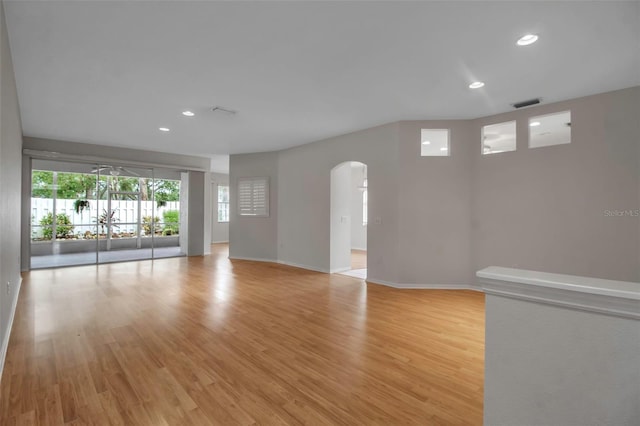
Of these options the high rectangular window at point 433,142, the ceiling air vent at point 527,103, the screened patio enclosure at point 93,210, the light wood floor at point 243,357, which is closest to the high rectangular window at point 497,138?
the ceiling air vent at point 527,103

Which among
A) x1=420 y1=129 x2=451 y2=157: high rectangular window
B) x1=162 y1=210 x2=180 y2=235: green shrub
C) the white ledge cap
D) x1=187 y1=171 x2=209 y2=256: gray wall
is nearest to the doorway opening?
x1=420 y1=129 x2=451 y2=157: high rectangular window

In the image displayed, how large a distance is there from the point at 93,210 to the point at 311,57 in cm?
719

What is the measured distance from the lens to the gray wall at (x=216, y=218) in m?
11.4

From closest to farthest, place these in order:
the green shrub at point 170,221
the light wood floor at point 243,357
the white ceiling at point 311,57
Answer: the light wood floor at point 243,357 < the white ceiling at point 311,57 < the green shrub at point 170,221

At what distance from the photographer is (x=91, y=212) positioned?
7332mm

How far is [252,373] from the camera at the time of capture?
2.32 metres

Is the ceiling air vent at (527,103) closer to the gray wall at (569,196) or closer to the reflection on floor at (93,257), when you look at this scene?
the gray wall at (569,196)

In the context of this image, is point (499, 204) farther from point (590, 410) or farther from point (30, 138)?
point (30, 138)

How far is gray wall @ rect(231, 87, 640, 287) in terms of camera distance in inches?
145

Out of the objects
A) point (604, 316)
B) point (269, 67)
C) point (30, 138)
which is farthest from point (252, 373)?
point (30, 138)

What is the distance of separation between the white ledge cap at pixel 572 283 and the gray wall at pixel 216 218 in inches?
443

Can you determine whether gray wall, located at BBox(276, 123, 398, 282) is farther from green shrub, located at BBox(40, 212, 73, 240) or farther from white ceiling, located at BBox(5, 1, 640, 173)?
green shrub, located at BBox(40, 212, 73, 240)

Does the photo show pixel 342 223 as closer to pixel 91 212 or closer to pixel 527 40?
pixel 527 40

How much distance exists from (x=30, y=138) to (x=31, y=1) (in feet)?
18.4
